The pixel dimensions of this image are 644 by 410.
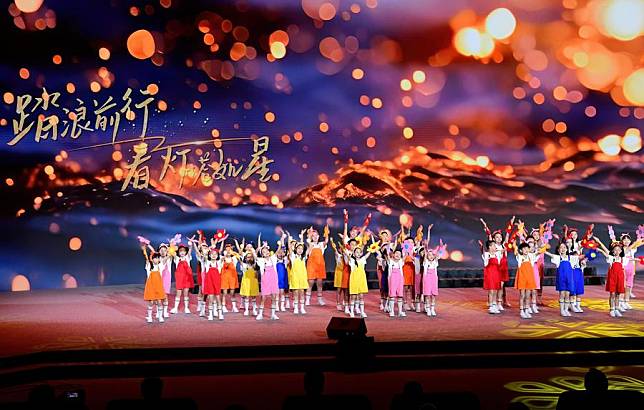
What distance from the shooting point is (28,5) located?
38.2 feet

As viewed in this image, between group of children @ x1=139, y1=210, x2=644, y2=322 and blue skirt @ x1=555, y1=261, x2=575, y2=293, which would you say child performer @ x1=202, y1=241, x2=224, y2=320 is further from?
blue skirt @ x1=555, y1=261, x2=575, y2=293

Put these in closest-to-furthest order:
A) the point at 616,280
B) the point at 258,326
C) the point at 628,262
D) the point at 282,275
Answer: the point at 258,326
the point at 616,280
the point at 628,262
the point at 282,275

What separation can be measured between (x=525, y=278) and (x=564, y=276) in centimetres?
47

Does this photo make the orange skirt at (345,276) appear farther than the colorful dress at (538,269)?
Yes

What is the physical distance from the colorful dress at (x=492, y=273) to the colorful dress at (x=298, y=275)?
2.30 m

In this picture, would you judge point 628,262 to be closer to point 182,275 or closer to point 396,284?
point 396,284

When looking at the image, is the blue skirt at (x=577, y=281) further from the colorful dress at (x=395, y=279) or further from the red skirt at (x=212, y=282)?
the red skirt at (x=212, y=282)

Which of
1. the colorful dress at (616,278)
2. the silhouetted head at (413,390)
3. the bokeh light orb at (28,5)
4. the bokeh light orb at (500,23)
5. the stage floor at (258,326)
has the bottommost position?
the stage floor at (258,326)

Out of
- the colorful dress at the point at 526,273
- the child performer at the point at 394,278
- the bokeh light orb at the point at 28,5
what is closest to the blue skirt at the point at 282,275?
the child performer at the point at 394,278

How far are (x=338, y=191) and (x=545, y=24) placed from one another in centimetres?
451

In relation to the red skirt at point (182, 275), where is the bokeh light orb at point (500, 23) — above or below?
above

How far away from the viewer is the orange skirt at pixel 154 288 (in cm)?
843

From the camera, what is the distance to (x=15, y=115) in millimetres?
11617

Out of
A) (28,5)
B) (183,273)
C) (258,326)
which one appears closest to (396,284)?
(258,326)
